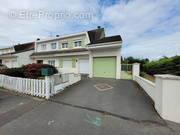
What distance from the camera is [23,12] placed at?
30.8 feet

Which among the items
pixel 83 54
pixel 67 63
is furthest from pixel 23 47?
pixel 83 54

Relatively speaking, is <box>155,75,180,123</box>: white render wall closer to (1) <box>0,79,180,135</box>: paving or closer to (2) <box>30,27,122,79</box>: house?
(1) <box>0,79,180,135</box>: paving

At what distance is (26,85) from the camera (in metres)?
4.80

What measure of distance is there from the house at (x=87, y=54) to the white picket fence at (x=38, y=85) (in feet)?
13.4

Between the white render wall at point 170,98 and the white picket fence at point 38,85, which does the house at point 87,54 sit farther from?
the white render wall at point 170,98

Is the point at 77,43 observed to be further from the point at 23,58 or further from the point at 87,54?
the point at 23,58

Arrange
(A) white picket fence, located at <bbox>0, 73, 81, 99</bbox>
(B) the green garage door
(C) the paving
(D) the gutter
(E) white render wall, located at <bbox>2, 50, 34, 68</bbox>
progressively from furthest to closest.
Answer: (E) white render wall, located at <bbox>2, 50, 34, 68</bbox>, (B) the green garage door, (D) the gutter, (A) white picket fence, located at <bbox>0, 73, 81, 99</bbox>, (C) the paving

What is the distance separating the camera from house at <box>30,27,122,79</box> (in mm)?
8297

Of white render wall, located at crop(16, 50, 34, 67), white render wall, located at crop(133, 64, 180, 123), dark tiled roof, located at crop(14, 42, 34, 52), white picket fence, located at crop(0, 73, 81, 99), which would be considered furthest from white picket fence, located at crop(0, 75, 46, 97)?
dark tiled roof, located at crop(14, 42, 34, 52)

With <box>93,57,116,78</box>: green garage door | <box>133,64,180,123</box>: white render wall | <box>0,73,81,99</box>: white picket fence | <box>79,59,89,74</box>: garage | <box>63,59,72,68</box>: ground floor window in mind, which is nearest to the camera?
<box>133,64,180,123</box>: white render wall

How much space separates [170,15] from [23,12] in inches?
637

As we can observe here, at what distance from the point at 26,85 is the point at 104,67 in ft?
23.8

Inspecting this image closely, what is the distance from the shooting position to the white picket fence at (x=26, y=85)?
14.2ft

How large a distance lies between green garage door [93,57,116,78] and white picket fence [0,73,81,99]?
3901 mm
